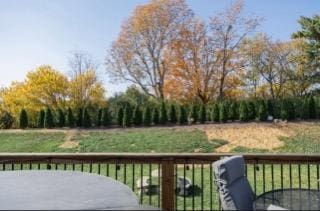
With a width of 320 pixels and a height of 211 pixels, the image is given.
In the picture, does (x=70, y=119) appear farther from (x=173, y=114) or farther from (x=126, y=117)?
(x=173, y=114)

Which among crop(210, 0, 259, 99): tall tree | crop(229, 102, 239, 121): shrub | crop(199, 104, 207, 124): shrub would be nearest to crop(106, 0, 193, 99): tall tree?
crop(210, 0, 259, 99): tall tree

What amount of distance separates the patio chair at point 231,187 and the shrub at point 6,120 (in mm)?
19818

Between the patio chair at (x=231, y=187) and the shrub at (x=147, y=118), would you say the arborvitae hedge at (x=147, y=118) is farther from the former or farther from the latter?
the patio chair at (x=231, y=187)

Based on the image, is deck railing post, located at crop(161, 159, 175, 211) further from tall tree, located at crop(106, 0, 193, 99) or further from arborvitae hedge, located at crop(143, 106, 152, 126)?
tall tree, located at crop(106, 0, 193, 99)

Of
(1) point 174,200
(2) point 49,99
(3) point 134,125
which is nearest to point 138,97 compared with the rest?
(2) point 49,99

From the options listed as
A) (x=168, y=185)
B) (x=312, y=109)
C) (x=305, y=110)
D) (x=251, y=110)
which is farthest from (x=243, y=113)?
(x=168, y=185)

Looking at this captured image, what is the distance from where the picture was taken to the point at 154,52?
22562 millimetres

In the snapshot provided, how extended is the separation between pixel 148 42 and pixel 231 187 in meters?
20.6

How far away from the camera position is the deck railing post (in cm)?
340

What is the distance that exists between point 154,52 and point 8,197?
67.9 ft

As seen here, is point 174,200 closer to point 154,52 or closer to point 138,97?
point 154,52

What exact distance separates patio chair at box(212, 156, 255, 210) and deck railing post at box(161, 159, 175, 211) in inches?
42.5

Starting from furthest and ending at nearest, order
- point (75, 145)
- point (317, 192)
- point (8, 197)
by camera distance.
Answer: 1. point (75, 145)
2. point (317, 192)
3. point (8, 197)

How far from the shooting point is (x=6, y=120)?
819 inches
